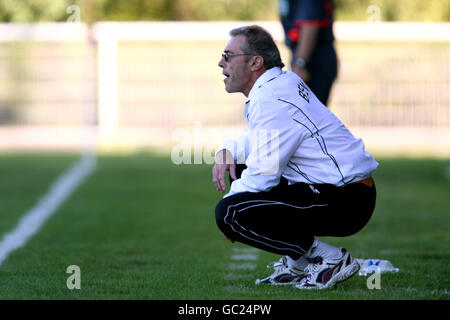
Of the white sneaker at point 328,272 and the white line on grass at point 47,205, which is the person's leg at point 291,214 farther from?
the white line on grass at point 47,205

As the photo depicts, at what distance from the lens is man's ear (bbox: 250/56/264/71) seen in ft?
15.6

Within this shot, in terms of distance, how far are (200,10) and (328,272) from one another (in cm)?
2008

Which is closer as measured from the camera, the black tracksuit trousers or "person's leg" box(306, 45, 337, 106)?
the black tracksuit trousers

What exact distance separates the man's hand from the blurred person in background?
185 centimetres

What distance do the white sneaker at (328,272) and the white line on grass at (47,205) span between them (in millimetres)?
1933

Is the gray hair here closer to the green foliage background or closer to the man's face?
the man's face

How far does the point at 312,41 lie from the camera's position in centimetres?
671

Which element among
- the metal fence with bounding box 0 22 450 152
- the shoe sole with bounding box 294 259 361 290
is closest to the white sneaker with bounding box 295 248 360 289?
the shoe sole with bounding box 294 259 361 290

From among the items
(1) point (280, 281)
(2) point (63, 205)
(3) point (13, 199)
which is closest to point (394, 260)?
(1) point (280, 281)

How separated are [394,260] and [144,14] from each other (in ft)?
65.6

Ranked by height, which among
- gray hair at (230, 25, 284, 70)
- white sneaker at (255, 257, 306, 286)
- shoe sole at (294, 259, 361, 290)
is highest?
gray hair at (230, 25, 284, 70)

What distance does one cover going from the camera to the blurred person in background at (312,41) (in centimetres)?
671

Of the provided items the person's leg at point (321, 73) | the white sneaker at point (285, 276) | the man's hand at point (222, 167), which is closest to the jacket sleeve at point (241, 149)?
the man's hand at point (222, 167)
